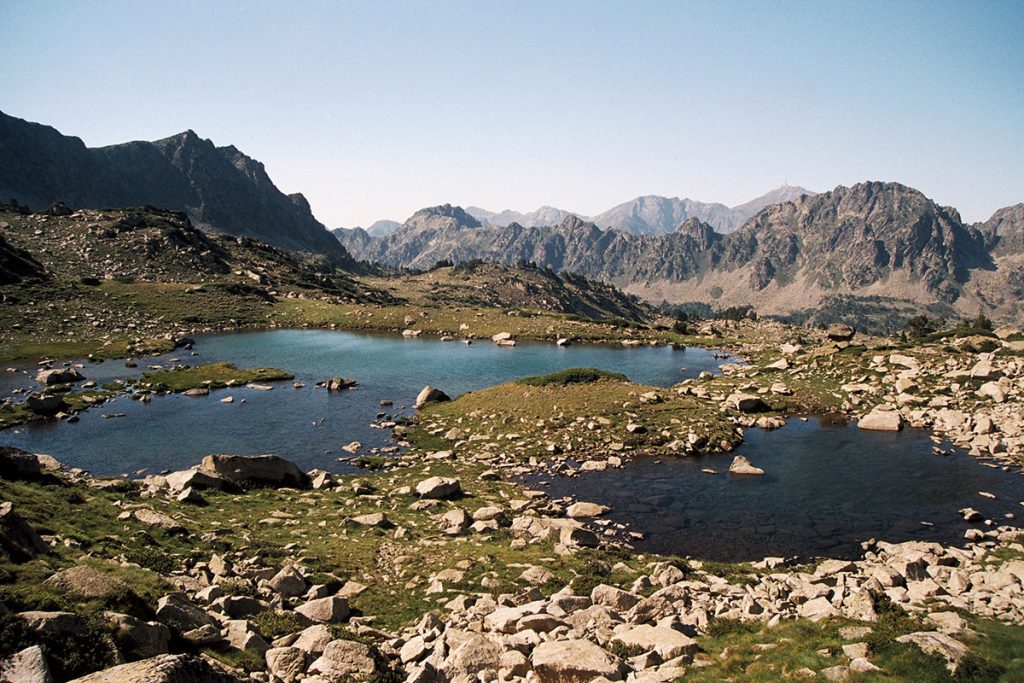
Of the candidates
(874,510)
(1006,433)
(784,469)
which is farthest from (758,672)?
(1006,433)

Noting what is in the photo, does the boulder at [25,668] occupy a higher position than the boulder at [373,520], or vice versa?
the boulder at [25,668]

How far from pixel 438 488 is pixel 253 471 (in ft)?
39.6

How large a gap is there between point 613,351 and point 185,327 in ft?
302

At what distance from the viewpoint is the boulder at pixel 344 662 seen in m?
14.7

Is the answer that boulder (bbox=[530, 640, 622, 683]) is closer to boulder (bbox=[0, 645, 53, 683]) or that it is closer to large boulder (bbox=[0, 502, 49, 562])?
boulder (bbox=[0, 645, 53, 683])

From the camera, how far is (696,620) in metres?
18.2

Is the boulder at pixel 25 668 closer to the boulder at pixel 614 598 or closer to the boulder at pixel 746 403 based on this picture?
the boulder at pixel 614 598

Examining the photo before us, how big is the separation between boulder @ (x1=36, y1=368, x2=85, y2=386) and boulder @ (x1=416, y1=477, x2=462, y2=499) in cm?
5713

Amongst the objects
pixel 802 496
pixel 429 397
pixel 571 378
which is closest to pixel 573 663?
pixel 802 496

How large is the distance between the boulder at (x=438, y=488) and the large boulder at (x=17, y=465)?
1902 centimetres

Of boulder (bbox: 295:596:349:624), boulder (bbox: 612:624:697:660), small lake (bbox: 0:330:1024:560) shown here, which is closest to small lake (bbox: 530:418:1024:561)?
small lake (bbox: 0:330:1024:560)

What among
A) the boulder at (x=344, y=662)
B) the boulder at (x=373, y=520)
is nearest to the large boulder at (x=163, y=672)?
the boulder at (x=344, y=662)

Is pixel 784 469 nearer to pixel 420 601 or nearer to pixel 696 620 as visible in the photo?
pixel 696 620

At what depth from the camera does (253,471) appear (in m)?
33.8
